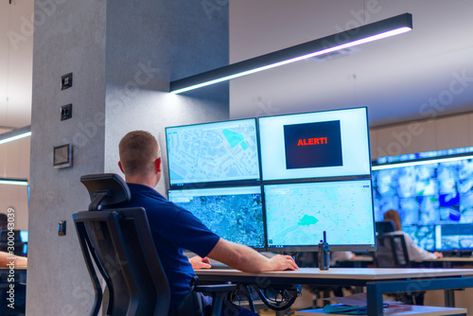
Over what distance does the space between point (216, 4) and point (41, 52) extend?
3.99ft

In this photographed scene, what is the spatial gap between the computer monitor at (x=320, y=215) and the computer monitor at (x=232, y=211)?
0.22ft

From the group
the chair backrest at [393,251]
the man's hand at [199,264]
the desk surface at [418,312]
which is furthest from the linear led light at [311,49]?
the chair backrest at [393,251]

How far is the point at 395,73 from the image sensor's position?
321 inches

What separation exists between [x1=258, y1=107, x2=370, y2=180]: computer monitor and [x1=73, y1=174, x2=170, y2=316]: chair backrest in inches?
47.3

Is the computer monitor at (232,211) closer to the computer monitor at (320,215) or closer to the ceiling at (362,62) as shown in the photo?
the computer monitor at (320,215)

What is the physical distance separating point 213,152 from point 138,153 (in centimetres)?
116

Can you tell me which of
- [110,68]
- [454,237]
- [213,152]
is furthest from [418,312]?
[454,237]

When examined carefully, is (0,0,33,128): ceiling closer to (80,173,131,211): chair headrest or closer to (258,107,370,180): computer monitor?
(258,107,370,180): computer monitor

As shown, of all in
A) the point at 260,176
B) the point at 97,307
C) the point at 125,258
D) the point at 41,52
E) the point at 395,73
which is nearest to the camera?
the point at 125,258

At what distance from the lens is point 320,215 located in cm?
328

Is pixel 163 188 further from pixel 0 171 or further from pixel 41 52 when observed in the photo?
pixel 0 171

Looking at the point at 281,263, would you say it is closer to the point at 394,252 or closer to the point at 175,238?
the point at 175,238

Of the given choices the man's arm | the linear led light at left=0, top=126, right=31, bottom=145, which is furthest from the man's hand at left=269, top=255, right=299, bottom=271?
the linear led light at left=0, top=126, right=31, bottom=145

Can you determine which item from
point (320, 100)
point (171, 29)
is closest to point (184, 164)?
point (171, 29)
